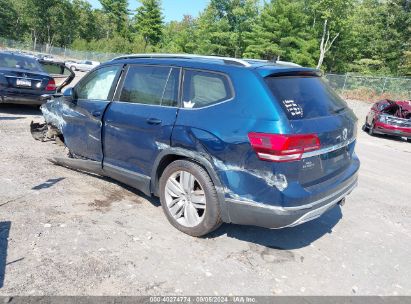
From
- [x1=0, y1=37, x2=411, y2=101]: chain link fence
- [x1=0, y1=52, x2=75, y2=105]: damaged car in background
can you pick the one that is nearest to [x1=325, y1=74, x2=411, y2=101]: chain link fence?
[x1=0, y1=37, x2=411, y2=101]: chain link fence

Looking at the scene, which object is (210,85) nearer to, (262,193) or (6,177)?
(262,193)

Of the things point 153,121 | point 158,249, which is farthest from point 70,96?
point 158,249

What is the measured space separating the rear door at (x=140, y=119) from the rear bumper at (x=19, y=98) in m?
5.41

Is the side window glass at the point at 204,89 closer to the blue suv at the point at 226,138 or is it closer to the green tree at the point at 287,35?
the blue suv at the point at 226,138

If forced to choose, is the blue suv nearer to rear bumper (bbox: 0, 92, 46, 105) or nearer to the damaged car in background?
the damaged car in background

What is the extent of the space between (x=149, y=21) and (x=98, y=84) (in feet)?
215

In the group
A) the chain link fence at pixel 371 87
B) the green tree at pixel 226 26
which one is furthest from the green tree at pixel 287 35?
the chain link fence at pixel 371 87

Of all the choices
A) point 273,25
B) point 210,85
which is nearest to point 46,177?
point 210,85

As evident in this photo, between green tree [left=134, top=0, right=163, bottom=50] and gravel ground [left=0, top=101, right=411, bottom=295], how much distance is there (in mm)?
63527

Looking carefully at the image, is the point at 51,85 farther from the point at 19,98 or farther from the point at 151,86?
the point at 151,86

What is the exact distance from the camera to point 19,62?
9984 mm

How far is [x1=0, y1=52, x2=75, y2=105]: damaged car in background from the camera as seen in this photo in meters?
8.92

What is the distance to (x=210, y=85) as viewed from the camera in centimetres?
394

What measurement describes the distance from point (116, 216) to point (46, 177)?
64.2 inches
